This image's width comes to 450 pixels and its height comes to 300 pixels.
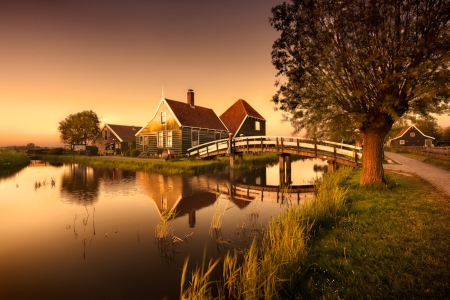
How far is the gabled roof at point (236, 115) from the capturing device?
38.1 meters

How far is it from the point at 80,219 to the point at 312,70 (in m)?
11.7

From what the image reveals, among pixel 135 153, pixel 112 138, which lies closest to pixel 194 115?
pixel 135 153

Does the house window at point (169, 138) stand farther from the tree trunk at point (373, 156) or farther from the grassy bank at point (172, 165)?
the tree trunk at point (373, 156)

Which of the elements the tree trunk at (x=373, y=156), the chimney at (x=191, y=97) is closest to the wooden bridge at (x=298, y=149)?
the tree trunk at (x=373, y=156)

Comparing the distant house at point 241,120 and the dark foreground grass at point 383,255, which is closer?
the dark foreground grass at point 383,255

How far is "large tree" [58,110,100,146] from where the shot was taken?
55281 millimetres

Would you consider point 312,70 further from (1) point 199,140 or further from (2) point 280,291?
(1) point 199,140

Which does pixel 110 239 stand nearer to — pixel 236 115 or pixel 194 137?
pixel 194 137

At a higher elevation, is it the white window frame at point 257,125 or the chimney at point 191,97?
the chimney at point 191,97

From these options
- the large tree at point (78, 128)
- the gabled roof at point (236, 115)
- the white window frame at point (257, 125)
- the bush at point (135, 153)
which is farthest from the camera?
the large tree at point (78, 128)

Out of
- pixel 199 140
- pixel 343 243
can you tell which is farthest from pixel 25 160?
pixel 343 243

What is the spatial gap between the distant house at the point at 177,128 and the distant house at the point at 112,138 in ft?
38.8

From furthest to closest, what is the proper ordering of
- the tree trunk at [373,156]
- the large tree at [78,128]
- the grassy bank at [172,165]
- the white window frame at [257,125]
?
the large tree at [78,128] → the white window frame at [257,125] → the grassy bank at [172,165] → the tree trunk at [373,156]

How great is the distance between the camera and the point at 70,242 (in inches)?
279
